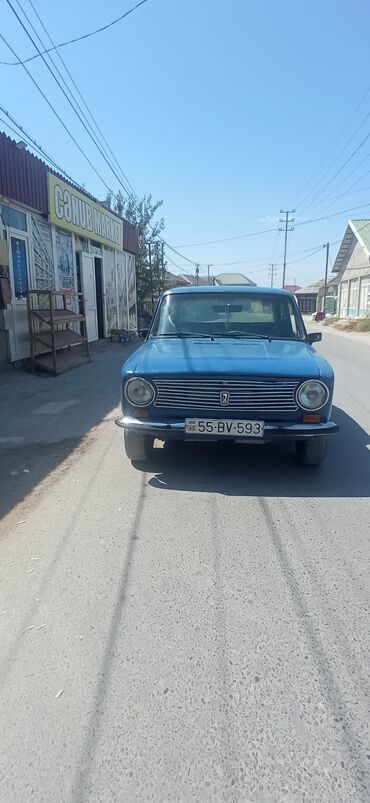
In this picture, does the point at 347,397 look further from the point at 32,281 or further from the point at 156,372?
the point at 32,281

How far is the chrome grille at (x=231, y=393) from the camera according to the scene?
4.10 meters

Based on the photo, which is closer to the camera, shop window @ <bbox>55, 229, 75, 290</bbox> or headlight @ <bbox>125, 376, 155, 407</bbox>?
headlight @ <bbox>125, 376, 155, 407</bbox>

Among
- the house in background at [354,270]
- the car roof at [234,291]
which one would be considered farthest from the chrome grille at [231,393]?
the house in background at [354,270]

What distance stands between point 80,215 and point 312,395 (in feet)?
38.2

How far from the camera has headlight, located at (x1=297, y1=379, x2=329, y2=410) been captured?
4.10 m

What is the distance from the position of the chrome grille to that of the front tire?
0.48 m

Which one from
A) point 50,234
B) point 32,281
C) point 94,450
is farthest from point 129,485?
point 50,234

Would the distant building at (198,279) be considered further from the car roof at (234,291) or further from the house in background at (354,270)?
the car roof at (234,291)

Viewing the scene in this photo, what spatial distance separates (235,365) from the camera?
422 centimetres

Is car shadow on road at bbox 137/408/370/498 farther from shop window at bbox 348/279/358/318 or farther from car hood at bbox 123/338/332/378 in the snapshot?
shop window at bbox 348/279/358/318

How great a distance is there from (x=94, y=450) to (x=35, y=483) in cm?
98

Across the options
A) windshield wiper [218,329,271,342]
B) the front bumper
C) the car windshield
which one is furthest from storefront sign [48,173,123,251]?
the front bumper

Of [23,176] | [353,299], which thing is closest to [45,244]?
[23,176]

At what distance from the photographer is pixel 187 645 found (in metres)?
2.34
